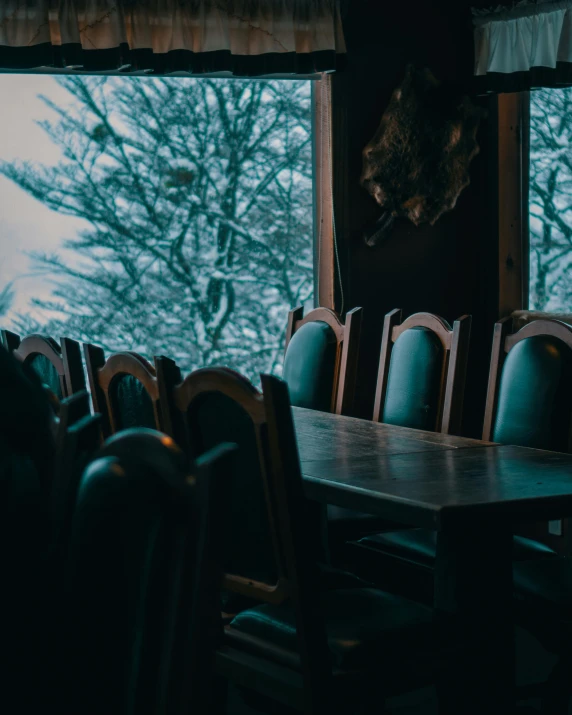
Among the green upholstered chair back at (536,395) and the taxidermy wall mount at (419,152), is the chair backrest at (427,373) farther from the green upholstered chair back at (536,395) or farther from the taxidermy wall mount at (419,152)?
the taxidermy wall mount at (419,152)

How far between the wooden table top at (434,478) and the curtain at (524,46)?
7.17 ft

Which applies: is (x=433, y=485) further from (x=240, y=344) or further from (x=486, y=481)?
(x=240, y=344)

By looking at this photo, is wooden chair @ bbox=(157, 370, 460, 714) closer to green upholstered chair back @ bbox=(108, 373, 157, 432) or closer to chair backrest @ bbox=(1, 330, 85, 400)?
green upholstered chair back @ bbox=(108, 373, 157, 432)

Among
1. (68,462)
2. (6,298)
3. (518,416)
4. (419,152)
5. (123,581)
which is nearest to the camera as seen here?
(123,581)

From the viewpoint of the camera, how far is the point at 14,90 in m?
4.18

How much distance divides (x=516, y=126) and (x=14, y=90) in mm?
2269

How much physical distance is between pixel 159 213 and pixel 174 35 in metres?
0.79

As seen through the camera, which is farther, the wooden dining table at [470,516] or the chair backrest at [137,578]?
the wooden dining table at [470,516]

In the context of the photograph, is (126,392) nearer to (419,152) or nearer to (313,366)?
(313,366)

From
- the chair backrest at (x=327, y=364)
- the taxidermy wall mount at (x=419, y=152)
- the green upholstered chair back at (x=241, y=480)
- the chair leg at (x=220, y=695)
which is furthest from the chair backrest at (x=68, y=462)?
the taxidermy wall mount at (x=419, y=152)

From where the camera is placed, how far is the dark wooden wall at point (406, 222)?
14.8ft

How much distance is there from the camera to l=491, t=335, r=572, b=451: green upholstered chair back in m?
2.63

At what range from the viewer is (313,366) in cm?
357

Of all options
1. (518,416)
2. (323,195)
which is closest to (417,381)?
(518,416)
